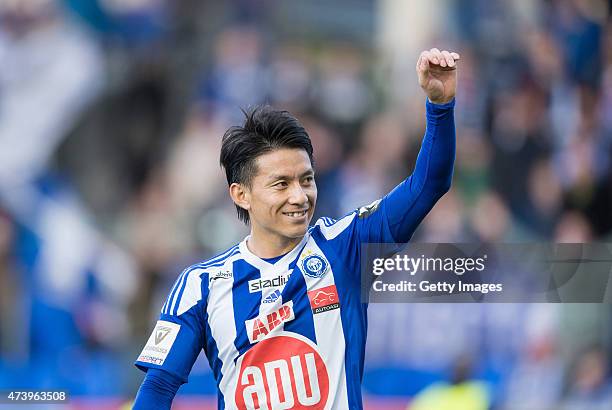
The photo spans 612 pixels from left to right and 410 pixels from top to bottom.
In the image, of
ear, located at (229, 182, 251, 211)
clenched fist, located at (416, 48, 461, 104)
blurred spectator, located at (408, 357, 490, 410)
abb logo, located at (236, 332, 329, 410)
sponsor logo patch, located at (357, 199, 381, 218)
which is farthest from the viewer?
blurred spectator, located at (408, 357, 490, 410)

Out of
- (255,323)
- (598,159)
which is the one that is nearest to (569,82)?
(598,159)

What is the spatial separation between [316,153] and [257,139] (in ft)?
14.7

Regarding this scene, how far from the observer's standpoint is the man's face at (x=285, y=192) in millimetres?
3645

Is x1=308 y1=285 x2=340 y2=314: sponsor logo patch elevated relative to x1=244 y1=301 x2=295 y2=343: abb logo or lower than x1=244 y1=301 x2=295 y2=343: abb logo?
elevated

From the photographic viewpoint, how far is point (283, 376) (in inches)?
142

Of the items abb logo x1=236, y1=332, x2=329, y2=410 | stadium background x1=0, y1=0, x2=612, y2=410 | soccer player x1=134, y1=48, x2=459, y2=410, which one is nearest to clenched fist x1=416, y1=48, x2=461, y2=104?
soccer player x1=134, y1=48, x2=459, y2=410

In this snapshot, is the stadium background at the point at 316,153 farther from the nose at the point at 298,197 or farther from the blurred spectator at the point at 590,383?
the nose at the point at 298,197

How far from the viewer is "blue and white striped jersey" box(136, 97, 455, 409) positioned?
360cm

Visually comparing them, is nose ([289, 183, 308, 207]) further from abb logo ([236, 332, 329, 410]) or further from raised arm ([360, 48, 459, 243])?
abb logo ([236, 332, 329, 410])

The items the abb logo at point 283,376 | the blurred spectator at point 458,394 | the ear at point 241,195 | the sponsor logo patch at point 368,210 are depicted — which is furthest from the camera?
the blurred spectator at point 458,394

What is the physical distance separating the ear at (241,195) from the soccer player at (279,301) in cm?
2

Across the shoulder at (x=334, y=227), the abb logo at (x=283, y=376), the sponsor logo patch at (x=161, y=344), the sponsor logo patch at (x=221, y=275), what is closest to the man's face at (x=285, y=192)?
the shoulder at (x=334, y=227)

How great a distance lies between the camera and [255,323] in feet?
12.1

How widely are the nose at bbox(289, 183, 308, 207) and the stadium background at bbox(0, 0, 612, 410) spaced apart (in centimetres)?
397
